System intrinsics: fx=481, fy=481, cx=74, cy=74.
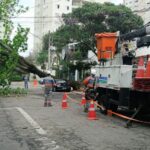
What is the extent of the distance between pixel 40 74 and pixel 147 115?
1082 inches

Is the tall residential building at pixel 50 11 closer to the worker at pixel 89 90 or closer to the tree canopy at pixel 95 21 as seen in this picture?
the tree canopy at pixel 95 21

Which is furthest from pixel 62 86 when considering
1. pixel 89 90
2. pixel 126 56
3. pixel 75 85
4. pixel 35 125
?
pixel 35 125

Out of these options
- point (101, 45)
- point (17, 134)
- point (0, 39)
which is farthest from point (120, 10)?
point (17, 134)

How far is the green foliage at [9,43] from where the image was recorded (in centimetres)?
3662

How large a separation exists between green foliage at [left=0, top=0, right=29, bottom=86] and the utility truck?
15544mm

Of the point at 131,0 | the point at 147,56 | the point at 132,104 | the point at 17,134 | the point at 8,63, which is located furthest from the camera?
the point at 131,0

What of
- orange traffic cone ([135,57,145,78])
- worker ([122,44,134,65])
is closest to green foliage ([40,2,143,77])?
worker ([122,44,134,65])

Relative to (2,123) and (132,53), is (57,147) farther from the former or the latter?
(132,53)

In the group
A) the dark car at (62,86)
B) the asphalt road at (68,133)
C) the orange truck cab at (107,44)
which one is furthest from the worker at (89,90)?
the dark car at (62,86)

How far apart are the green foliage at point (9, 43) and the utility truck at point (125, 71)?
15.5 meters

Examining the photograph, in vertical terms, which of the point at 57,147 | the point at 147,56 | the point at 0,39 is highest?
the point at 0,39

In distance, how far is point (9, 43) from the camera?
37469 millimetres

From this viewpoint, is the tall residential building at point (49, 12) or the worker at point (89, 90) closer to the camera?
the worker at point (89, 90)

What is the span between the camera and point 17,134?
13.8m
